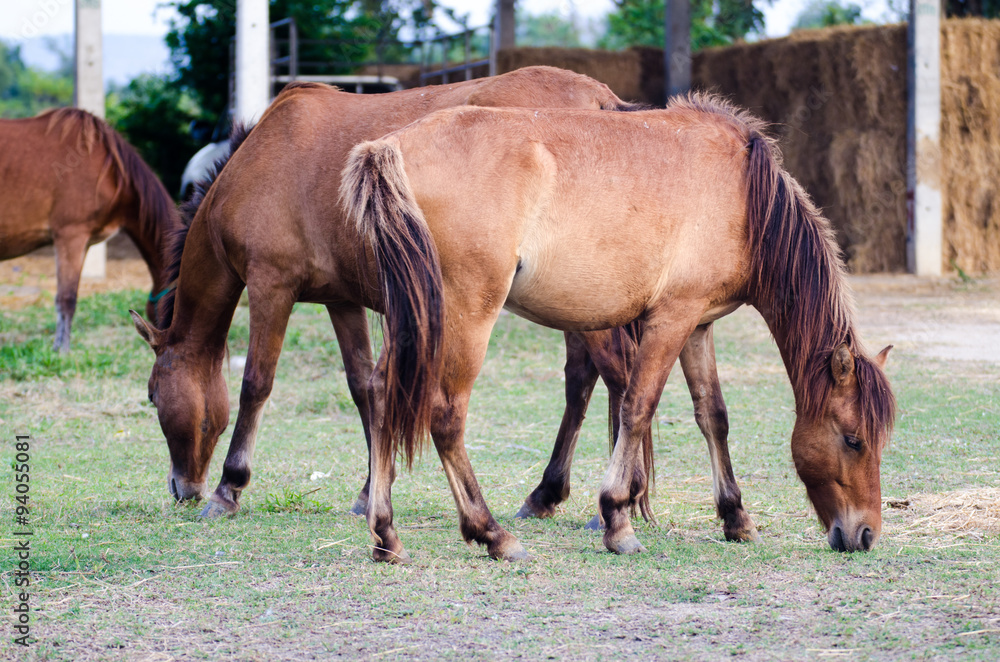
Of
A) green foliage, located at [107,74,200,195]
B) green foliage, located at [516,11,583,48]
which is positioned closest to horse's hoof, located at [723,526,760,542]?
green foliage, located at [107,74,200,195]

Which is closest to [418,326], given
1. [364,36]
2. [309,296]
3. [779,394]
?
[309,296]

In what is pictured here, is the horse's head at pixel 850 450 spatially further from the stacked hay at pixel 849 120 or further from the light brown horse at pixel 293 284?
the stacked hay at pixel 849 120

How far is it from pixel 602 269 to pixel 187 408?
82.2 inches

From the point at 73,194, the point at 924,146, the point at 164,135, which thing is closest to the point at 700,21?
the point at 924,146

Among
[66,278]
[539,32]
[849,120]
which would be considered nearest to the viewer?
[66,278]

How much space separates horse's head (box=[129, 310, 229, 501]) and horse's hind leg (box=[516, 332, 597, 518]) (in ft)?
4.88

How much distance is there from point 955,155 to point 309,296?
38.9 ft

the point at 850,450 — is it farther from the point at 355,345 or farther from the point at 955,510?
the point at 355,345

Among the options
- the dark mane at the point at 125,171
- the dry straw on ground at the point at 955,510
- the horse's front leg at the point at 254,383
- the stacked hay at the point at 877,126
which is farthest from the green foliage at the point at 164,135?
the dry straw on ground at the point at 955,510

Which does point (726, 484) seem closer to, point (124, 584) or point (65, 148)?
point (124, 584)

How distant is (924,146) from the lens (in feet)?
43.3

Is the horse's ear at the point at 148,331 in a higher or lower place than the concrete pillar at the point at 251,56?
lower

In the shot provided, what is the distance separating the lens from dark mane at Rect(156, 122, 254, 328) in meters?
4.69

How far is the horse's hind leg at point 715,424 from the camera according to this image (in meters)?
3.92
